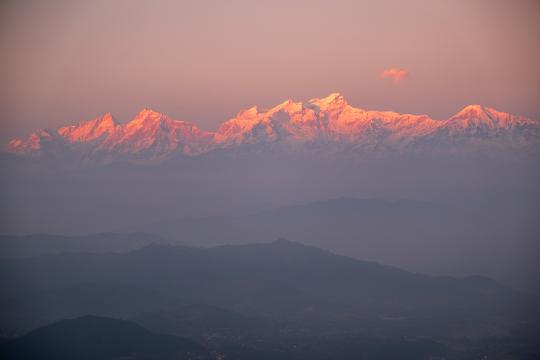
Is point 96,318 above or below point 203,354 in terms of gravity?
above

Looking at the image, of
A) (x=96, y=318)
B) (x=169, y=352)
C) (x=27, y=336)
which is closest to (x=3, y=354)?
(x=27, y=336)

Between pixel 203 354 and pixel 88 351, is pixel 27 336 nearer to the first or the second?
pixel 88 351

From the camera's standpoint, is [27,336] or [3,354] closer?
[3,354]

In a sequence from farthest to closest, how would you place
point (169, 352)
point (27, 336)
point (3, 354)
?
point (169, 352), point (27, 336), point (3, 354)

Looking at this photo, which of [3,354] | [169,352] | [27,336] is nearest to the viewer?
[3,354]

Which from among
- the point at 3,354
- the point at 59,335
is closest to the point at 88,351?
the point at 59,335

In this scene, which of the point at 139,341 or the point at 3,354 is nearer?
the point at 3,354

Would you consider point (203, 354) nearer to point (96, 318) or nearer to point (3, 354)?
point (96, 318)
